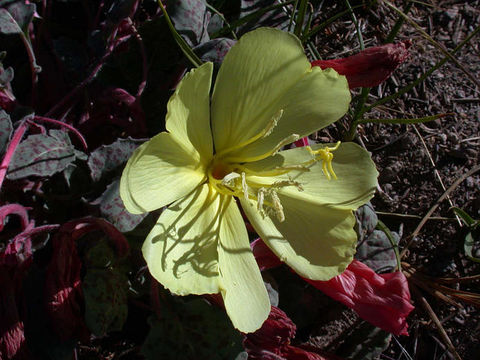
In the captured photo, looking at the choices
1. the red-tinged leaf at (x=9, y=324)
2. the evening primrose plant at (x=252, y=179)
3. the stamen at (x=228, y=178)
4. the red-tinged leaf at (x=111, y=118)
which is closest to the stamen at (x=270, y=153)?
the evening primrose plant at (x=252, y=179)

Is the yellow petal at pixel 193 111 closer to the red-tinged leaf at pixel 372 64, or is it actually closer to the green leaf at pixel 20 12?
the red-tinged leaf at pixel 372 64

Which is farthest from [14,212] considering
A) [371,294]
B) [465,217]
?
[465,217]

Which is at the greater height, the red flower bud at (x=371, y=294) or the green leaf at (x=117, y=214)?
the green leaf at (x=117, y=214)

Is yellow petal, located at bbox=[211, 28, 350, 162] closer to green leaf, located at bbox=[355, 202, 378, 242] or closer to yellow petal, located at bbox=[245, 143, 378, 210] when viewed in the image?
yellow petal, located at bbox=[245, 143, 378, 210]

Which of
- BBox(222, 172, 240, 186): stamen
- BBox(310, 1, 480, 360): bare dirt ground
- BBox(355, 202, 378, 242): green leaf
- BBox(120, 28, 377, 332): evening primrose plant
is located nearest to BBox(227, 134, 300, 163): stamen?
BBox(120, 28, 377, 332): evening primrose plant

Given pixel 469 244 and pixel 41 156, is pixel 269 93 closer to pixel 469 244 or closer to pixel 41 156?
pixel 41 156

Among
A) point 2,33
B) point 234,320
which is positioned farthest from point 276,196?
point 2,33

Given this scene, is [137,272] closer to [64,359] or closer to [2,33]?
[64,359]
